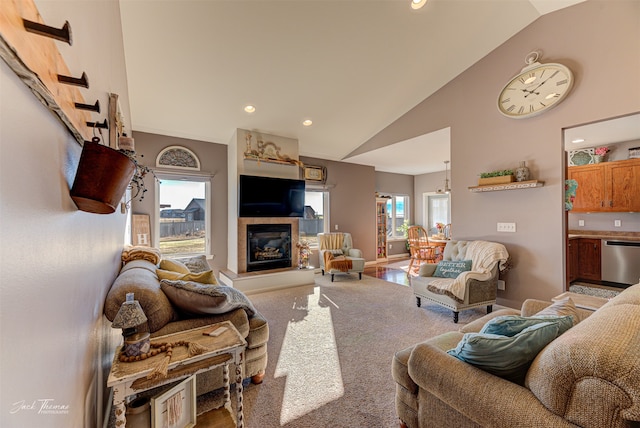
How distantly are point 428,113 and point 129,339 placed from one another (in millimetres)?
4758

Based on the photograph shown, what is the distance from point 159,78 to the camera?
3.28 metres

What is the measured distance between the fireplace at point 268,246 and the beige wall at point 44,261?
3.39m

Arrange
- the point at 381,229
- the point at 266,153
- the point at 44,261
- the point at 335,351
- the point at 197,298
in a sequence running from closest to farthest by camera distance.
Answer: the point at 44,261 < the point at 197,298 < the point at 335,351 < the point at 266,153 < the point at 381,229

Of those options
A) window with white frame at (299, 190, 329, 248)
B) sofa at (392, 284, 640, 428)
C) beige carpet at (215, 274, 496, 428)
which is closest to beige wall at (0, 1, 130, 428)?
beige carpet at (215, 274, 496, 428)

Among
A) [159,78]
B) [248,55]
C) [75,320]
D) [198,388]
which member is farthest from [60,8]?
[159,78]

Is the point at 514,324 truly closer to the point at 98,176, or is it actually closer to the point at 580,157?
the point at 98,176

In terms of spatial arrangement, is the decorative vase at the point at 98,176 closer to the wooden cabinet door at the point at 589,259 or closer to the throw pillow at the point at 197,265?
the throw pillow at the point at 197,265

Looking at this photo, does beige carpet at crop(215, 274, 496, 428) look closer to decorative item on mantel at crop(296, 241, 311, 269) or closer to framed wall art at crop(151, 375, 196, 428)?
framed wall art at crop(151, 375, 196, 428)

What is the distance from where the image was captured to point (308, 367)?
223 centimetres

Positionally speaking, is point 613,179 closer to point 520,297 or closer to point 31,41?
point 520,297

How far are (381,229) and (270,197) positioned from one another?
382cm

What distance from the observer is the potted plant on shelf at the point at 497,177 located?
329cm

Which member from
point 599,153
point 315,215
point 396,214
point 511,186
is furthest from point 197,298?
point 396,214

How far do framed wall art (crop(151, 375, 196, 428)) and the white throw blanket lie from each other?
2842mm
